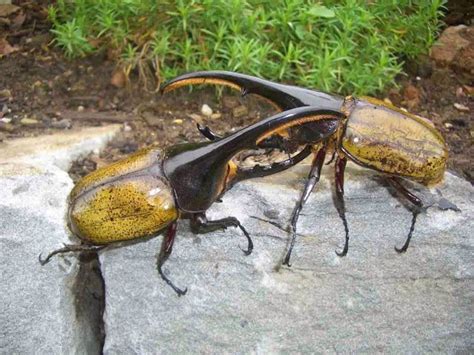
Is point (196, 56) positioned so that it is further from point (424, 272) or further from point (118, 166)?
point (424, 272)

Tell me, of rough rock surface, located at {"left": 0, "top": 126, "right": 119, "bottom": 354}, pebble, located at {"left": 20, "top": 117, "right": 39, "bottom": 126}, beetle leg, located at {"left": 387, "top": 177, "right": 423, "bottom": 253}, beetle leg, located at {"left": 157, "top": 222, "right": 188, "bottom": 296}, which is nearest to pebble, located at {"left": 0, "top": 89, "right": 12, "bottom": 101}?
pebble, located at {"left": 20, "top": 117, "right": 39, "bottom": 126}

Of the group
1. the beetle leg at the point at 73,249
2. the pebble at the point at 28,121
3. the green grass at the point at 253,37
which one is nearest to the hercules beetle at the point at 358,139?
the beetle leg at the point at 73,249

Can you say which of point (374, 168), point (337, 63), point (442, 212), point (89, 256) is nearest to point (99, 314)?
point (89, 256)

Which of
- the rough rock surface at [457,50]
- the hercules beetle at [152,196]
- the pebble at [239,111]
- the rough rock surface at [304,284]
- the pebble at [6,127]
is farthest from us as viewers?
the rough rock surface at [457,50]

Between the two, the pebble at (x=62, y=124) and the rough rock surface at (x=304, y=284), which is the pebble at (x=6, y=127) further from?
the rough rock surface at (x=304, y=284)

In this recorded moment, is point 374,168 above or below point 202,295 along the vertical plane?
above
